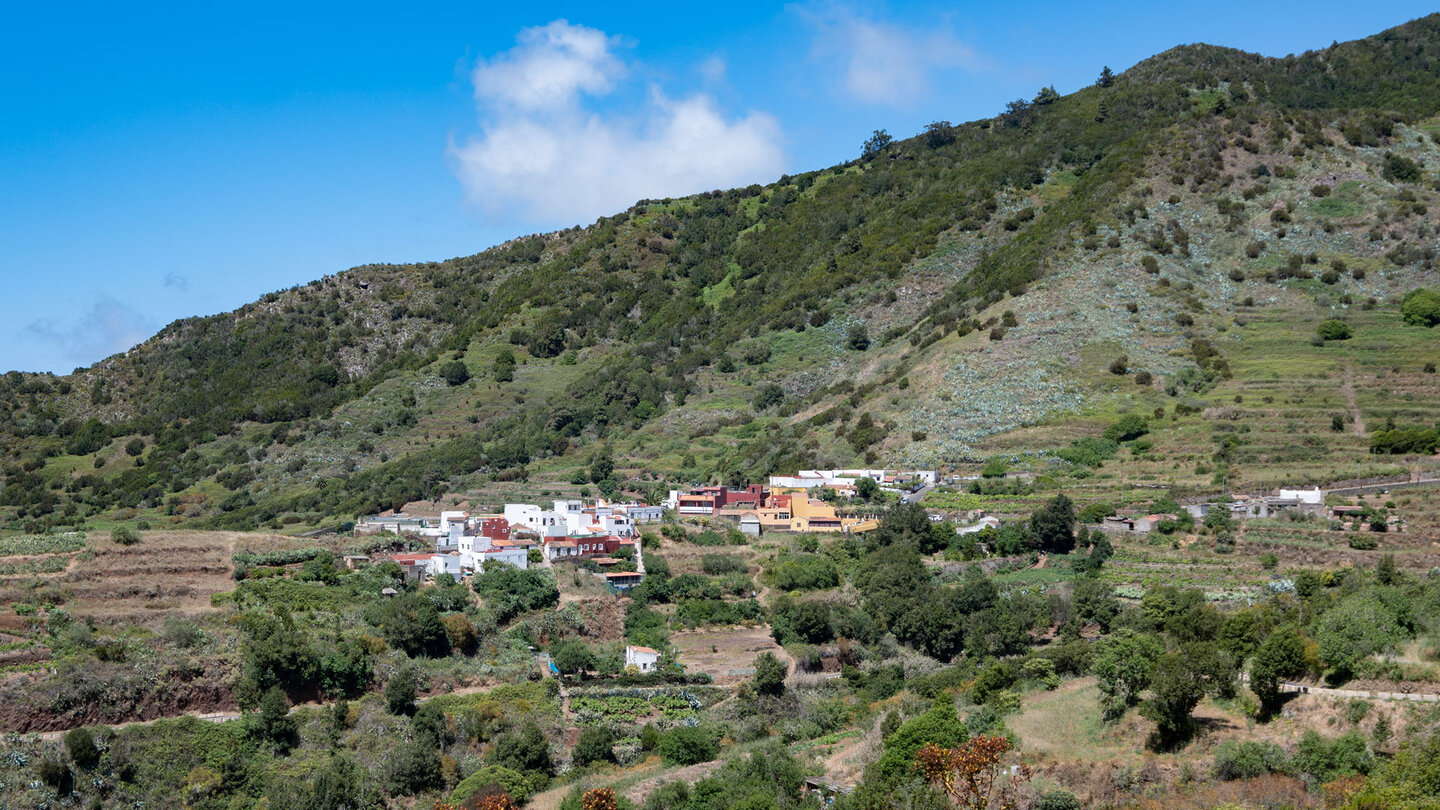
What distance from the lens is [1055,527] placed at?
47906mm

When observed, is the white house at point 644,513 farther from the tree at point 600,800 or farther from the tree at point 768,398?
the tree at point 600,800

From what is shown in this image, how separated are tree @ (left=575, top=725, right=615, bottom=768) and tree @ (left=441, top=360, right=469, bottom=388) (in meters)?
52.9

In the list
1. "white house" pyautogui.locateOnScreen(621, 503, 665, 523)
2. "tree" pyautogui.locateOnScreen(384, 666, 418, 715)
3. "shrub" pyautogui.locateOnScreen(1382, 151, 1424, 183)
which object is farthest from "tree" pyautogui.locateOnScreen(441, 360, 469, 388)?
"shrub" pyautogui.locateOnScreen(1382, 151, 1424, 183)

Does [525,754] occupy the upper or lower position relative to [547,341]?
lower

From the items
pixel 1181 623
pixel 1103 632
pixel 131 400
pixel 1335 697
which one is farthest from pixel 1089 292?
pixel 131 400

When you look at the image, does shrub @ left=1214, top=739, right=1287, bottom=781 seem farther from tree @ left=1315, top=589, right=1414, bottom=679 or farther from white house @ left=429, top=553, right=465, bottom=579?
white house @ left=429, top=553, right=465, bottom=579

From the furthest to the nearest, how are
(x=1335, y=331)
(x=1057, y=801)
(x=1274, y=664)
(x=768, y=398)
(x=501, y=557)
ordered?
(x=768, y=398) → (x=1335, y=331) → (x=501, y=557) → (x=1274, y=664) → (x=1057, y=801)

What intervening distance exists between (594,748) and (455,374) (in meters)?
53.9

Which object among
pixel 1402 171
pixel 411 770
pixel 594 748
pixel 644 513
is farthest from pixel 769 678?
pixel 1402 171

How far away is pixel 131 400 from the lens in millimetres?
89750

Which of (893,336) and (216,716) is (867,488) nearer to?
(893,336)

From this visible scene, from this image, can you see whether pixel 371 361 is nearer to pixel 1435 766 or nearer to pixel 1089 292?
pixel 1089 292

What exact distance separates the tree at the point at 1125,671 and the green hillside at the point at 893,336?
74.3ft

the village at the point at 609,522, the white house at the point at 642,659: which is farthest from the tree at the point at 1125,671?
the village at the point at 609,522
